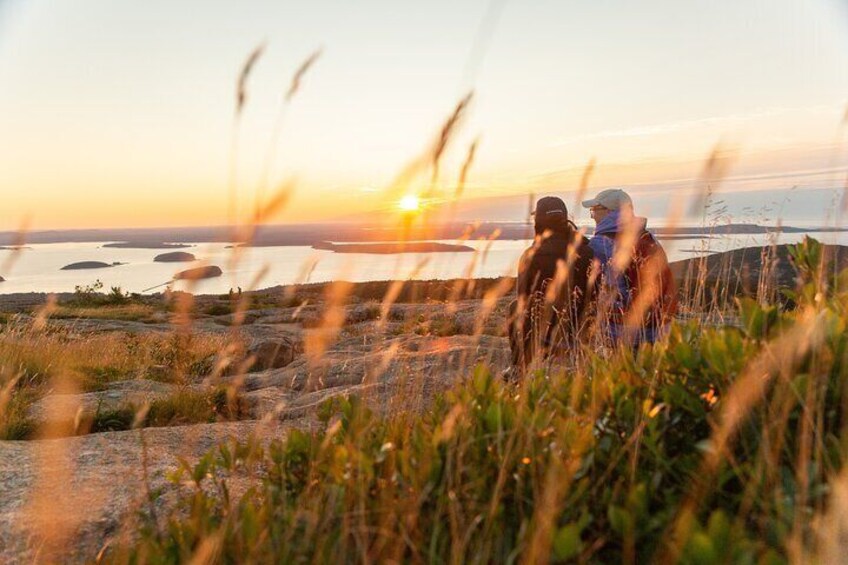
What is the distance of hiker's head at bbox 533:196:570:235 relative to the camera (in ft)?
20.2

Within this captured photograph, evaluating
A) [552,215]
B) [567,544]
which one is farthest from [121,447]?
[552,215]

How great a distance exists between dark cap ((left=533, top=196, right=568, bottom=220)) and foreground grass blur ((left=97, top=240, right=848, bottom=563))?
391cm

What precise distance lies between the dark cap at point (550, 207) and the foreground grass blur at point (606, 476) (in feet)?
12.8

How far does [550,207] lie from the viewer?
6.25 meters

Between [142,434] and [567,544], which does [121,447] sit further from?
[567,544]

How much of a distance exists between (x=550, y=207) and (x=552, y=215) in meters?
0.14

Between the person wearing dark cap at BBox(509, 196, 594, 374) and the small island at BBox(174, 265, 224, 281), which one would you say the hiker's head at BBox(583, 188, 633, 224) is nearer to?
the person wearing dark cap at BBox(509, 196, 594, 374)

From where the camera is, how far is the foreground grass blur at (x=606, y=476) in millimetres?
1711

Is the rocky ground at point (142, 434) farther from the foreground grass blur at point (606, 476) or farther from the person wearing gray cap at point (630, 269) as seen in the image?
the foreground grass blur at point (606, 476)

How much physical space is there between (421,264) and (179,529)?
6.52 ft

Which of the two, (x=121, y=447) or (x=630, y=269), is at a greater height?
(x=630, y=269)

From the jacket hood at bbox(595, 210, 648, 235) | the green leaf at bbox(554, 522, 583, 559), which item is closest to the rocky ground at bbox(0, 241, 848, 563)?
the jacket hood at bbox(595, 210, 648, 235)

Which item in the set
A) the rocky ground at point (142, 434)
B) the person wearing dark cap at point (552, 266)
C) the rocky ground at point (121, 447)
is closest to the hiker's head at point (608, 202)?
the person wearing dark cap at point (552, 266)

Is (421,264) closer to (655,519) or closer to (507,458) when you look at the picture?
(507,458)
